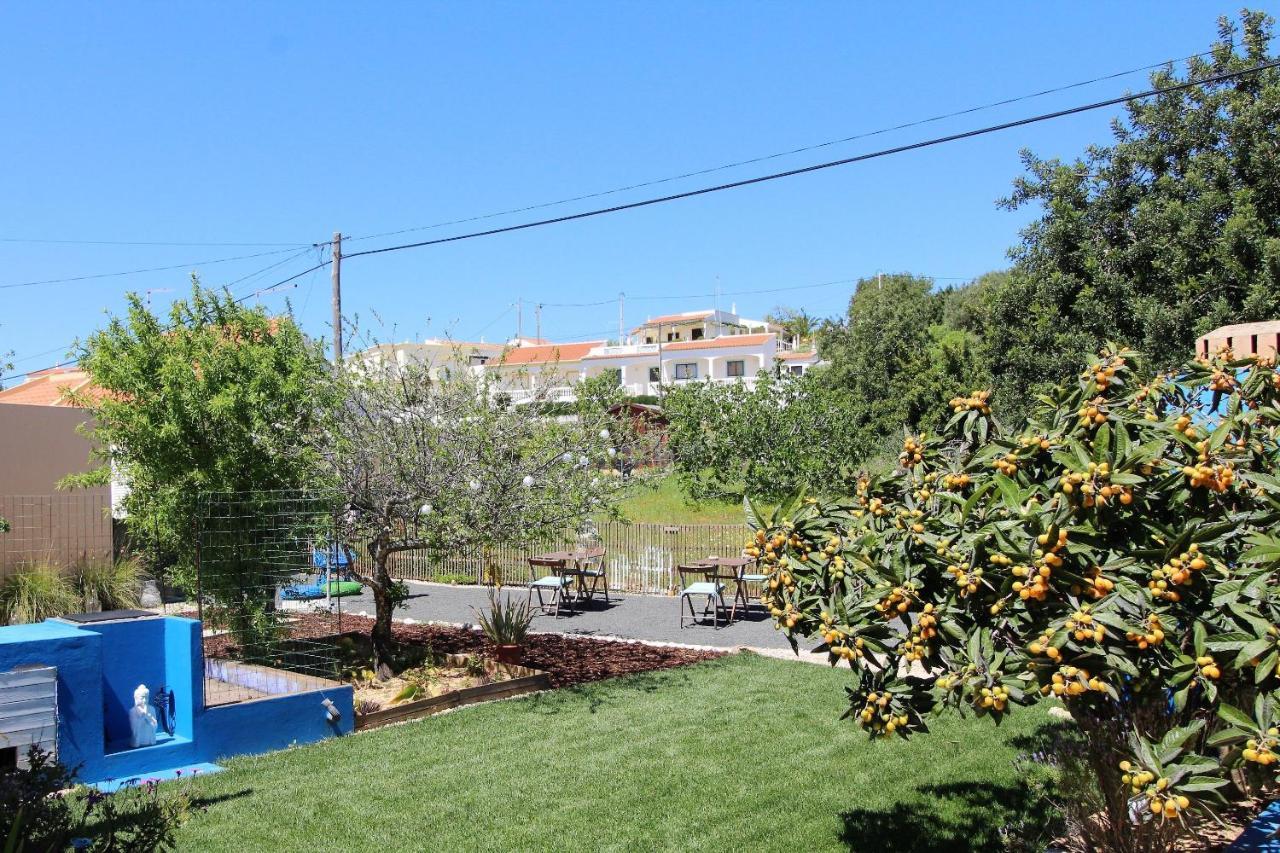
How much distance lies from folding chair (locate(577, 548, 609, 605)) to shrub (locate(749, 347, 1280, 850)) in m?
13.7

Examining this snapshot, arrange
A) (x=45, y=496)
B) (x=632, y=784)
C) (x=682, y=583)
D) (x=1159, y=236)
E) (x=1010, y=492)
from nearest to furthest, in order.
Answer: (x=1010, y=492) < (x=632, y=784) < (x=1159, y=236) < (x=45, y=496) < (x=682, y=583)

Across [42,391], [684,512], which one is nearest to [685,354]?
[684,512]

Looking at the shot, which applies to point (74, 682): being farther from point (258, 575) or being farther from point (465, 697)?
point (465, 697)

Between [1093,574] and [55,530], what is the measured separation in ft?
54.7

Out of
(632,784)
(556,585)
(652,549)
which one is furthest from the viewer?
(652,549)

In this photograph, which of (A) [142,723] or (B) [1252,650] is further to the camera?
(A) [142,723]

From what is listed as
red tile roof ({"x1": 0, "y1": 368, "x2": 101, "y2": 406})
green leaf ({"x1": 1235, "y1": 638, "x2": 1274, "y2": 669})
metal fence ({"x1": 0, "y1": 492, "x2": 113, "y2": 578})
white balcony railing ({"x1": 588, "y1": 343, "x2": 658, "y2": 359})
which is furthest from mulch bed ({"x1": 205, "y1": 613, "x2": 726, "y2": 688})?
white balcony railing ({"x1": 588, "y1": 343, "x2": 658, "y2": 359})

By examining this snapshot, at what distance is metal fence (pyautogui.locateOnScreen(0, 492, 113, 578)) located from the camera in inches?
593

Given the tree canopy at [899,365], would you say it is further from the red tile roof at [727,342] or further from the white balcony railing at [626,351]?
the white balcony railing at [626,351]

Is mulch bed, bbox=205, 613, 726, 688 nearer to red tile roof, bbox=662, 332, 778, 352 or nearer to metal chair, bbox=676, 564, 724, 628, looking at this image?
metal chair, bbox=676, 564, 724, 628

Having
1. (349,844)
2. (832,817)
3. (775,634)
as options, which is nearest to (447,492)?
(349,844)

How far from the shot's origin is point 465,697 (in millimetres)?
10516

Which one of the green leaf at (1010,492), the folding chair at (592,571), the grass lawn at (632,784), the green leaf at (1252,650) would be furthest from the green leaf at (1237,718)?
the folding chair at (592,571)

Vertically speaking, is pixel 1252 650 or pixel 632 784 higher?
pixel 1252 650
